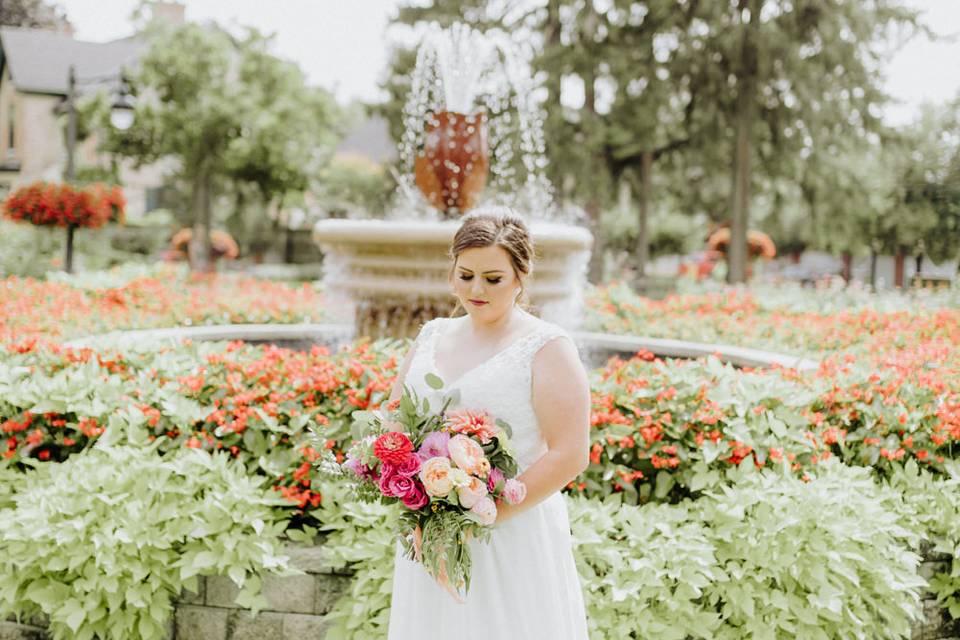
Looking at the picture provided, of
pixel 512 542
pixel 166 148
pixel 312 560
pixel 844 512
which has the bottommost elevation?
pixel 312 560

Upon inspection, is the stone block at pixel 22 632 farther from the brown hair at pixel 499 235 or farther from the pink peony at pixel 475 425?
the brown hair at pixel 499 235

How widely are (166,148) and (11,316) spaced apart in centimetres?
2028

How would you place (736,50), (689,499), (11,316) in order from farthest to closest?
(736,50)
(11,316)
(689,499)

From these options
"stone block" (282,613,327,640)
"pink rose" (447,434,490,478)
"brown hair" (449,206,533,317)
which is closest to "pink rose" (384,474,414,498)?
"pink rose" (447,434,490,478)

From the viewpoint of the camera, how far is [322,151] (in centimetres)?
2950

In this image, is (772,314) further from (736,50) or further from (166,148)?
(166,148)

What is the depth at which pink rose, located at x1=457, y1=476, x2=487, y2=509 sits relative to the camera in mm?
2174

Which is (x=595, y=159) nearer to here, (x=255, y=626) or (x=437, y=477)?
(x=255, y=626)

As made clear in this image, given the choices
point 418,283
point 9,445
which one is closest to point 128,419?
point 9,445

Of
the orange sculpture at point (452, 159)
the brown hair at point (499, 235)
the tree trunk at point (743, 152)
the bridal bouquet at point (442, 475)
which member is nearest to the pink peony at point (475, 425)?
the bridal bouquet at point (442, 475)

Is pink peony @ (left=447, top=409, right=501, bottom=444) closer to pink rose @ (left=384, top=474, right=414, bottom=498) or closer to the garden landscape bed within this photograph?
pink rose @ (left=384, top=474, right=414, bottom=498)

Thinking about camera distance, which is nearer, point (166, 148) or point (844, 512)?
point (844, 512)

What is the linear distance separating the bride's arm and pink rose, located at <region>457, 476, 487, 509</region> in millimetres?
164

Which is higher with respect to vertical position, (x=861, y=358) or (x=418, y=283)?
(x=418, y=283)
